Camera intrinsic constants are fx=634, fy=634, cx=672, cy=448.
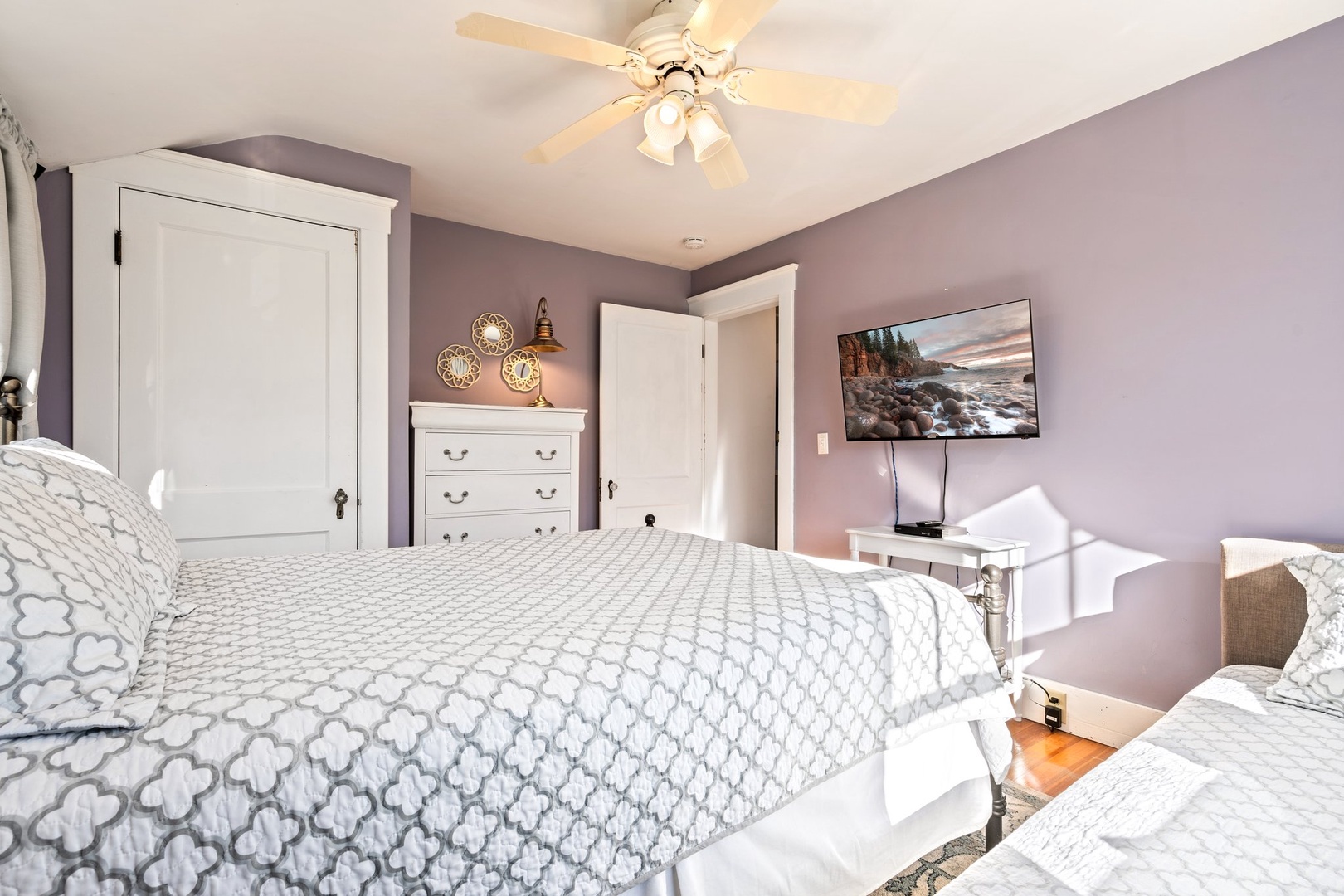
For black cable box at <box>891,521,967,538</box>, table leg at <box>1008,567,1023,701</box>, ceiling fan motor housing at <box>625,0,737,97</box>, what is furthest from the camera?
black cable box at <box>891,521,967,538</box>

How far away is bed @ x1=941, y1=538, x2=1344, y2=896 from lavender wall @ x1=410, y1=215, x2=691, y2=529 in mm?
3226

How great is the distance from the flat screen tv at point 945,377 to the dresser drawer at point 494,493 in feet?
5.43

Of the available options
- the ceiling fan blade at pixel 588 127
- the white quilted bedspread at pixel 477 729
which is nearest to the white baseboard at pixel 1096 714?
the white quilted bedspread at pixel 477 729

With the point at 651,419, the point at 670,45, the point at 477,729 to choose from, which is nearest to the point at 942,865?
the point at 477,729

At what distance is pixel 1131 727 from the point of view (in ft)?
7.88

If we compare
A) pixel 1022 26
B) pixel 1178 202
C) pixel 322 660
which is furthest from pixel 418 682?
pixel 1178 202

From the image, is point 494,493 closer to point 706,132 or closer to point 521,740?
point 706,132

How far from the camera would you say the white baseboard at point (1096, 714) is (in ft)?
7.85

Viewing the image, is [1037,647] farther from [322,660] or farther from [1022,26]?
[322,660]

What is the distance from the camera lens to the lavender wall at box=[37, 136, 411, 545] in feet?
7.50

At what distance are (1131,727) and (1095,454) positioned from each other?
104cm

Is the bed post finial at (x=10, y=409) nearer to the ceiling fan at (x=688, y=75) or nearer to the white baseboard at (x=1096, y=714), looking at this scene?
the ceiling fan at (x=688, y=75)

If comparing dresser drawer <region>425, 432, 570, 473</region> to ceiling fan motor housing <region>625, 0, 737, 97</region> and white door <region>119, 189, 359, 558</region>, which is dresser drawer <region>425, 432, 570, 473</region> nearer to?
white door <region>119, 189, 359, 558</region>

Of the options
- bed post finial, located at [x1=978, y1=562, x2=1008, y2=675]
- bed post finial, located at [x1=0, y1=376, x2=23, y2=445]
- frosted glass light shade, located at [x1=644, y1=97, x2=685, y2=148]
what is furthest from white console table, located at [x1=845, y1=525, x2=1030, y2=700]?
bed post finial, located at [x1=0, y1=376, x2=23, y2=445]
